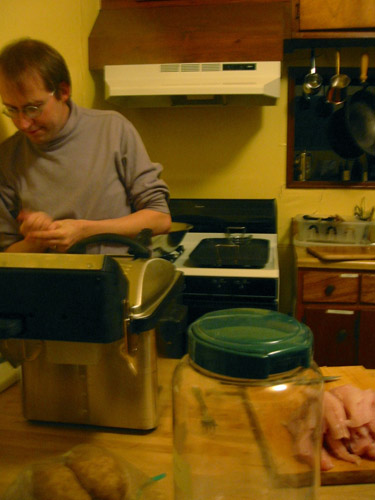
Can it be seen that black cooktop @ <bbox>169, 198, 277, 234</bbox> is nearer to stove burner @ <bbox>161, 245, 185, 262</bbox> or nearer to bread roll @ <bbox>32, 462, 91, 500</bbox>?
stove burner @ <bbox>161, 245, 185, 262</bbox>

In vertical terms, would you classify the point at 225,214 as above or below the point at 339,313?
above

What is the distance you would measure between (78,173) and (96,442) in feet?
2.41

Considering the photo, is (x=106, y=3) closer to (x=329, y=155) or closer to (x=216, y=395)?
(x=329, y=155)

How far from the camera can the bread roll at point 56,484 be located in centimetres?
53

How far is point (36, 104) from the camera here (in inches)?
43.7

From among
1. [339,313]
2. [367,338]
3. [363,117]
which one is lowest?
[367,338]

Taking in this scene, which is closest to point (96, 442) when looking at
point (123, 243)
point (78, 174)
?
point (123, 243)

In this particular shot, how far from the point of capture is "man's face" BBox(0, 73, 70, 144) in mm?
1092

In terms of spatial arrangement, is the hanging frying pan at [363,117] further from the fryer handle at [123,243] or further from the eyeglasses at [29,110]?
the fryer handle at [123,243]

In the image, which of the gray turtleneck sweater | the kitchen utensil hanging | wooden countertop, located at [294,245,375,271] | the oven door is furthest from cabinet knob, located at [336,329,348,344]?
the gray turtleneck sweater

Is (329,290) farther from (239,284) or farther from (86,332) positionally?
(86,332)

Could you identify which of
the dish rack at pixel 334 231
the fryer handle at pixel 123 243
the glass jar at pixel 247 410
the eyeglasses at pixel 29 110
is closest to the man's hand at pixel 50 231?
the fryer handle at pixel 123 243

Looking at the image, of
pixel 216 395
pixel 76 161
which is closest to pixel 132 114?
pixel 76 161

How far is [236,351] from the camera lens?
0.49m
